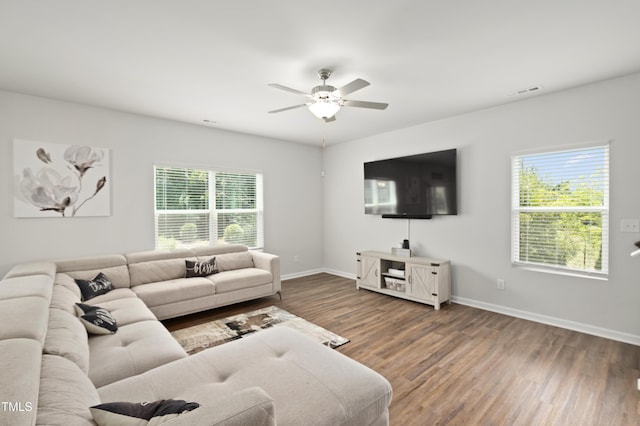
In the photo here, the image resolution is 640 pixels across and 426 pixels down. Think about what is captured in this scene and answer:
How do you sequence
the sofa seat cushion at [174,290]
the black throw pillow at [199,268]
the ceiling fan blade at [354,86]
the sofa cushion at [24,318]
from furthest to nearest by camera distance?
the black throw pillow at [199,268] → the sofa seat cushion at [174,290] → the ceiling fan blade at [354,86] → the sofa cushion at [24,318]

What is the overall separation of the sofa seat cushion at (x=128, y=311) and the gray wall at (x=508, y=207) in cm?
363

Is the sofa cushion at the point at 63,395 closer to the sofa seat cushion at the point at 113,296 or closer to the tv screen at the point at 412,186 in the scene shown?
the sofa seat cushion at the point at 113,296

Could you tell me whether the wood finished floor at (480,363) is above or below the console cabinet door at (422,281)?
below

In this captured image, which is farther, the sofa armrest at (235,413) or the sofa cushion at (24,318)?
the sofa cushion at (24,318)

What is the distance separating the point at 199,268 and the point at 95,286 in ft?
3.70

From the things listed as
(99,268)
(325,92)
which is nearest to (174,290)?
(99,268)

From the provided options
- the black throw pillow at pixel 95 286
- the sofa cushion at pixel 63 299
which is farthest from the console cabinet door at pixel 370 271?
the sofa cushion at pixel 63 299

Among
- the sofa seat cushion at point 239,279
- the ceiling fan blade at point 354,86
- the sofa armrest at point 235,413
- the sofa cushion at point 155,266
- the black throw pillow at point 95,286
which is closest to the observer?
the sofa armrest at point 235,413

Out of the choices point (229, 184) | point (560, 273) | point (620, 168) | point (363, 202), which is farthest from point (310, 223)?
point (620, 168)

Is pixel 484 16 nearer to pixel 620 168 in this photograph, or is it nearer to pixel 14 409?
pixel 620 168

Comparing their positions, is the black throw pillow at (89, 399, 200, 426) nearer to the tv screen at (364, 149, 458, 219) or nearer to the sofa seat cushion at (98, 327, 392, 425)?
the sofa seat cushion at (98, 327, 392, 425)

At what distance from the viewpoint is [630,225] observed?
2926 mm

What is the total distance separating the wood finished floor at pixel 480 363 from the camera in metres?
1.98

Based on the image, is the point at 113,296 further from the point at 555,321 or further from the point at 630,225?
the point at 630,225
